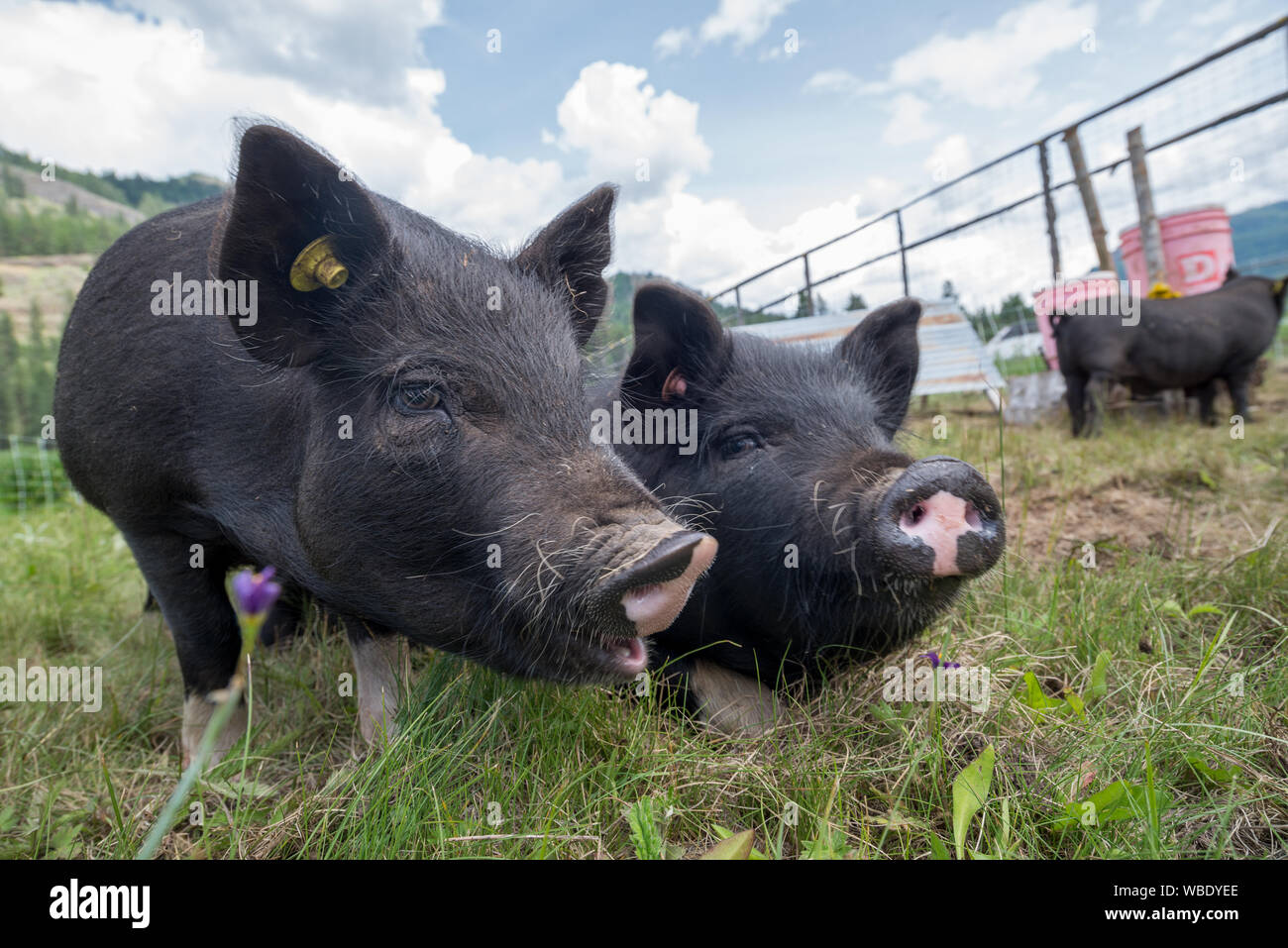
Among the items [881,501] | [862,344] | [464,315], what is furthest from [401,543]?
[862,344]

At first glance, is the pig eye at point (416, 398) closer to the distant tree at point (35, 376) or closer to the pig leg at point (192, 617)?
the pig leg at point (192, 617)

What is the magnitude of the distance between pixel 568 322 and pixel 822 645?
53.2 inches

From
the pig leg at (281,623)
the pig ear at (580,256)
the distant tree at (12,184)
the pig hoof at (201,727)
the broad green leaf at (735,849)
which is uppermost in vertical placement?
the distant tree at (12,184)

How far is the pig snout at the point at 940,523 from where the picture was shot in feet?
7.02

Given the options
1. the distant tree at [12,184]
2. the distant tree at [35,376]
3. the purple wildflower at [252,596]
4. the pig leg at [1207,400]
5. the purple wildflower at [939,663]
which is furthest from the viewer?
the distant tree at [12,184]

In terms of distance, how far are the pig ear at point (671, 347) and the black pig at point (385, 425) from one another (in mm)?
381

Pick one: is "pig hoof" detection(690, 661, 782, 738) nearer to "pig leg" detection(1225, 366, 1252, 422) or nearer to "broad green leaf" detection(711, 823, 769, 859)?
"broad green leaf" detection(711, 823, 769, 859)

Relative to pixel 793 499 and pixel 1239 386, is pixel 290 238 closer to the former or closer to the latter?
pixel 793 499

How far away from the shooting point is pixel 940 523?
84.4 inches

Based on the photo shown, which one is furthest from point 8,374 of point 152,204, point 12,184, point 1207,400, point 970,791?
point 12,184

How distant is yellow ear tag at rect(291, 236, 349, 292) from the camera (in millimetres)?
2090

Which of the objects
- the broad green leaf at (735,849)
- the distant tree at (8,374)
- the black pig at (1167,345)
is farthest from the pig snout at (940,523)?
the distant tree at (8,374)

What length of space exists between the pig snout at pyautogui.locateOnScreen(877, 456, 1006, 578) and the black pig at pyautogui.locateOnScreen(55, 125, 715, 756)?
73 cm
